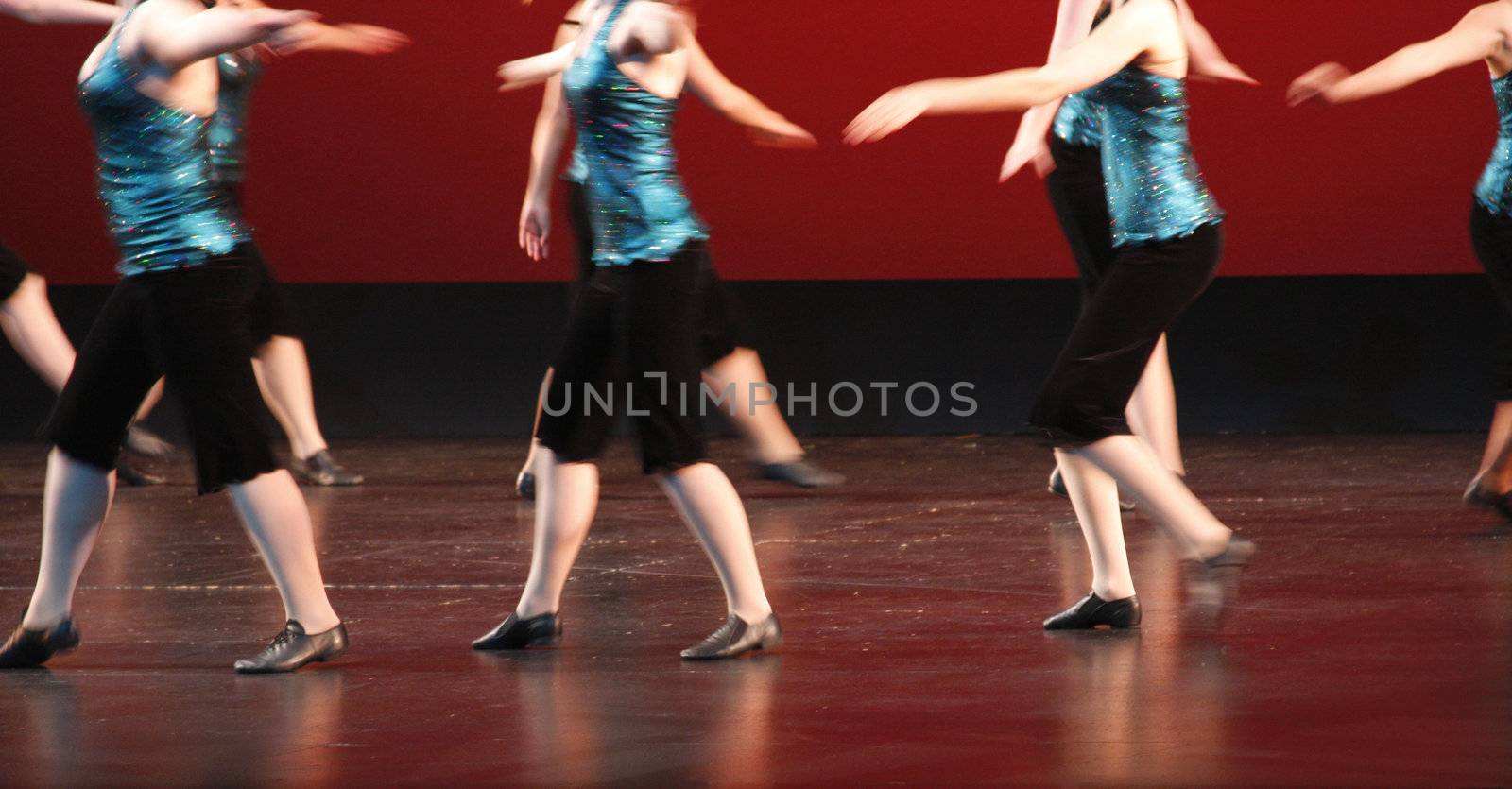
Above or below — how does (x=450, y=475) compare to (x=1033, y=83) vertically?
below

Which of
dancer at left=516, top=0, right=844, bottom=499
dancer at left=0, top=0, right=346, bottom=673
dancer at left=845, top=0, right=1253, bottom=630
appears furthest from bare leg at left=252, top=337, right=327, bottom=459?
dancer at left=845, top=0, right=1253, bottom=630

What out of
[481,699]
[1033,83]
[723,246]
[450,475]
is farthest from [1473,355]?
[481,699]

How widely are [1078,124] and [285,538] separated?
7.89 ft

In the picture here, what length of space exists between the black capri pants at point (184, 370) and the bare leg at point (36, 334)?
255cm

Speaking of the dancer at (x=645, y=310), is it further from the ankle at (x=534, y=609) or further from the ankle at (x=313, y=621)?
the ankle at (x=313, y=621)

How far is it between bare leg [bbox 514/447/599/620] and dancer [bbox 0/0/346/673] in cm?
41

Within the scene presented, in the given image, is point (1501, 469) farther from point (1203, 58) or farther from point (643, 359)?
point (643, 359)

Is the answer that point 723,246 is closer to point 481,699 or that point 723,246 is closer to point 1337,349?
point 1337,349

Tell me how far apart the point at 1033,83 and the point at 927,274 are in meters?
4.19

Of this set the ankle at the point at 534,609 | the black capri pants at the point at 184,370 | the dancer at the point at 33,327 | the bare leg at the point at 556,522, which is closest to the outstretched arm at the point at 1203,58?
the bare leg at the point at 556,522

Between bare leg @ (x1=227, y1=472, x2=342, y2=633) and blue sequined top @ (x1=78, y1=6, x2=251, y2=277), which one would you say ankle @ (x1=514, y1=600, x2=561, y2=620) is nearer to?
bare leg @ (x1=227, y1=472, x2=342, y2=633)

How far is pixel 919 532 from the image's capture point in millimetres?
5047

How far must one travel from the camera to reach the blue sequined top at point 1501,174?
4.57 meters

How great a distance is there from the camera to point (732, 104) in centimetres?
362
